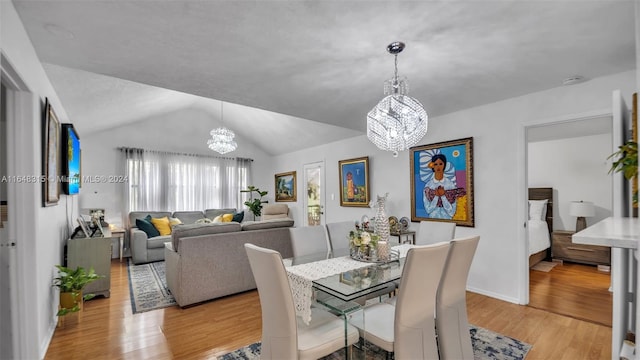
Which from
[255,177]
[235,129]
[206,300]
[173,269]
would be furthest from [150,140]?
[206,300]

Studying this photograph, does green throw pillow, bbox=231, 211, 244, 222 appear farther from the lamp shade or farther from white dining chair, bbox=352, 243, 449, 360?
the lamp shade

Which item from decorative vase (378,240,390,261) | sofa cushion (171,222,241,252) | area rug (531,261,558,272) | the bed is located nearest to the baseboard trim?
the bed

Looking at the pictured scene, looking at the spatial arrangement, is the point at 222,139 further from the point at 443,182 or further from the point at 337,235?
the point at 443,182

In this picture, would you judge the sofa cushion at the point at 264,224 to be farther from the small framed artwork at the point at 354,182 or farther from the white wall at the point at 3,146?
the white wall at the point at 3,146

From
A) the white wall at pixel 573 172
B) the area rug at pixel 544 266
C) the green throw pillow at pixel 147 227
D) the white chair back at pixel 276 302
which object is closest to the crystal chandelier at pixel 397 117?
the white chair back at pixel 276 302

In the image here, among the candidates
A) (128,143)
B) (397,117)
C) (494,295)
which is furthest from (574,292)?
(128,143)

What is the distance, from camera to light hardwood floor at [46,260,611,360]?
222cm

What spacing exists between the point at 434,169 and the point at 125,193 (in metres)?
5.89

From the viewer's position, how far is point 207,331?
→ 2.57 metres

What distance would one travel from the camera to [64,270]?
2686 millimetres

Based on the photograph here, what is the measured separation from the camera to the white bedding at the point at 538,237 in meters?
4.22

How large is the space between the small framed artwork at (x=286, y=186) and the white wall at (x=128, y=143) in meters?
1.37

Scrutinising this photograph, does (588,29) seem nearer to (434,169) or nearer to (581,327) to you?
(434,169)

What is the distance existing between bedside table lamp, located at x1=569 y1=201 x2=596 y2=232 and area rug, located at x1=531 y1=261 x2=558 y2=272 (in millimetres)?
776
